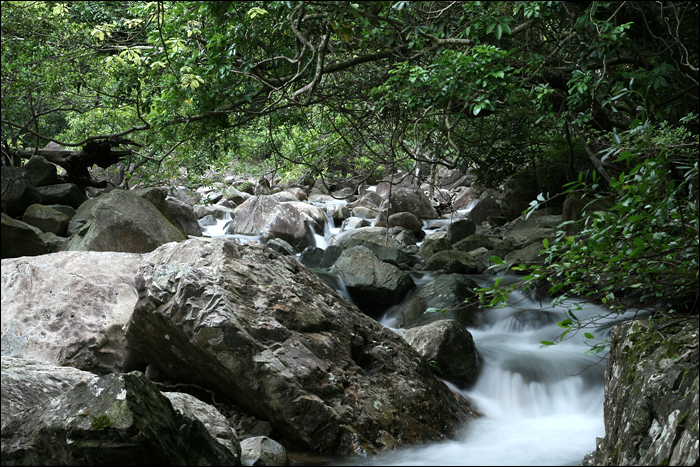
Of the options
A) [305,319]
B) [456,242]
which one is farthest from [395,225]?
[305,319]

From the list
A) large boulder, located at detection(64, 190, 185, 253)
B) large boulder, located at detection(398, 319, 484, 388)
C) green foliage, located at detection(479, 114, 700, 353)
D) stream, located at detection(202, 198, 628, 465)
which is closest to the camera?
green foliage, located at detection(479, 114, 700, 353)

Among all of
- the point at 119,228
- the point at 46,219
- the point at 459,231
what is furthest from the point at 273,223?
the point at 119,228

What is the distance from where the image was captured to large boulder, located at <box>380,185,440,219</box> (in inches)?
720

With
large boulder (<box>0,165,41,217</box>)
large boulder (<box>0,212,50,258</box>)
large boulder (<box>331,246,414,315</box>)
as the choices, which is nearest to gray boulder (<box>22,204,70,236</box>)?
large boulder (<box>0,165,41,217</box>)

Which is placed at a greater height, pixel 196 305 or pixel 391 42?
pixel 391 42

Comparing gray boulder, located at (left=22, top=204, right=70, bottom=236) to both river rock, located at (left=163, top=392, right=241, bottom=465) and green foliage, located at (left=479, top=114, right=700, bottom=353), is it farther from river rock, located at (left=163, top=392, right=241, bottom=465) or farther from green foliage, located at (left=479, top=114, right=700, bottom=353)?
green foliage, located at (left=479, top=114, right=700, bottom=353)

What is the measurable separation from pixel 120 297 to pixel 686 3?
6.22m

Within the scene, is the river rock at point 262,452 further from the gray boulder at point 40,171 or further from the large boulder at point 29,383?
the gray boulder at point 40,171

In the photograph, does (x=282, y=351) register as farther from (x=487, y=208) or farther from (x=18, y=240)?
(x=487, y=208)

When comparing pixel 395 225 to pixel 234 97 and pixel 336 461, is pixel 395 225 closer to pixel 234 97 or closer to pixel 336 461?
pixel 234 97

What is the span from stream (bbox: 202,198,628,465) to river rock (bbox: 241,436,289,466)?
0.61ft

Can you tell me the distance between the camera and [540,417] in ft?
17.1

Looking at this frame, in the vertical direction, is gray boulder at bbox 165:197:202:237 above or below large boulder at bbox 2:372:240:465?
above

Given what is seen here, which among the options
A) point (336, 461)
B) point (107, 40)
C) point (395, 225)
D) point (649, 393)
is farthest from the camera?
point (395, 225)
